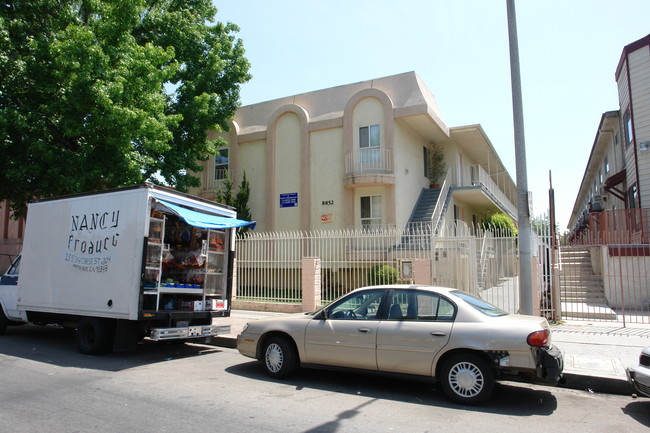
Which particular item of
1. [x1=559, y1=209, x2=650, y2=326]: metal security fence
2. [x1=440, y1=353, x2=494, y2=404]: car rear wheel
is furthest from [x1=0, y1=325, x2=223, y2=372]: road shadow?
[x1=559, y1=209, x2=650, y2=326]: metal security fence

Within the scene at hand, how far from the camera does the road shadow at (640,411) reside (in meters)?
5.18

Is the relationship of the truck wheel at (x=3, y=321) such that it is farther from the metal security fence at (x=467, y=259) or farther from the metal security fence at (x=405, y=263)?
the metal security fence at (x=467, y=259)

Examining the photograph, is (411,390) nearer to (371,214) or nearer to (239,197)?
(371,214)

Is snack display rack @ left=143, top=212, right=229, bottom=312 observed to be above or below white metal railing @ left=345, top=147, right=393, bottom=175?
below

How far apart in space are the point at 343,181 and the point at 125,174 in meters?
8.42

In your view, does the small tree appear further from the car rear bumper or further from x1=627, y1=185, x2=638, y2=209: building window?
x1=627, y1=185, x2=638, y2=209: building window

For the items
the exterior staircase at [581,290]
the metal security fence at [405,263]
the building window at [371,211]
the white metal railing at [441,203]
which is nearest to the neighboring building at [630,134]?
the exterior staircase at [581,290]

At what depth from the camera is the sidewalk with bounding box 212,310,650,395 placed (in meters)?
6.45

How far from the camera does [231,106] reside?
18.3 meters

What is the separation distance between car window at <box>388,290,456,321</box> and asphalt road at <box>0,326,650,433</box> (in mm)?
1038

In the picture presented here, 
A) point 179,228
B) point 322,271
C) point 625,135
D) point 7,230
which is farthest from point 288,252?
point 7,230

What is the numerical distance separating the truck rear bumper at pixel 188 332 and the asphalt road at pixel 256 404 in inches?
19.3

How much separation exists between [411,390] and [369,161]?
13.1 metres

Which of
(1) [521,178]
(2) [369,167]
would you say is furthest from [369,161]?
(1) [521,178]
